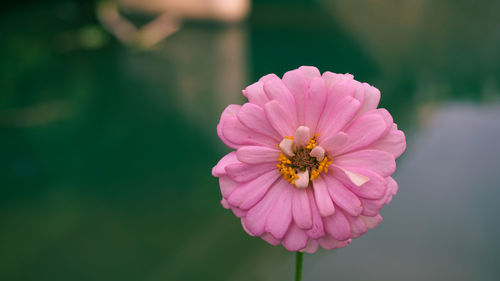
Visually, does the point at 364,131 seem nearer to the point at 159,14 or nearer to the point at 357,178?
the point at 357,178

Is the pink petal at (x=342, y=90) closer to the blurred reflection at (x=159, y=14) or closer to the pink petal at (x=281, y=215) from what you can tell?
the pink petal at (x=281, y=215)

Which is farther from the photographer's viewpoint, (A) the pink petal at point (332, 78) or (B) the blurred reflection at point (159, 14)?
(B) the blurred reflection at point (159, 14)

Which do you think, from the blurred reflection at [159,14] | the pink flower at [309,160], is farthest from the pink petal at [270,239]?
the blurred reflection at [159,14]

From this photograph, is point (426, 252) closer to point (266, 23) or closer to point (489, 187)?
point (489, 187)

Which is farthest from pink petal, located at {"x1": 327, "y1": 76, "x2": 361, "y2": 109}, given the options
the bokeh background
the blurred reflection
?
the blurred reflection

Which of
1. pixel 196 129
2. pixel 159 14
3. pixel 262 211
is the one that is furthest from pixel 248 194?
pixel 159 14

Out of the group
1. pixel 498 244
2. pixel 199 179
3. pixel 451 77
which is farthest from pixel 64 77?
pixel 498 244
